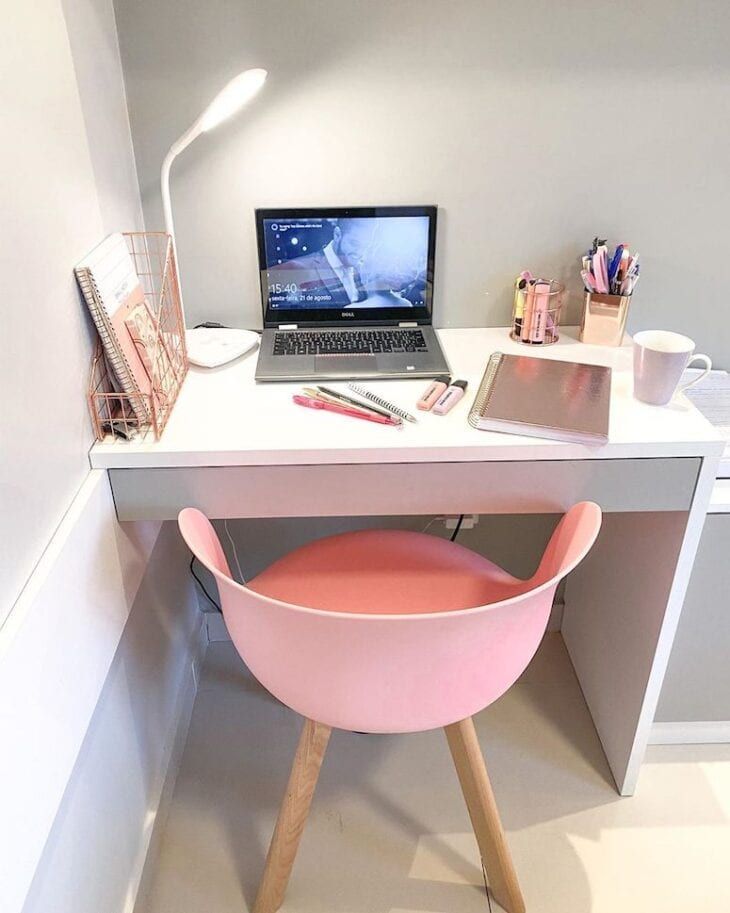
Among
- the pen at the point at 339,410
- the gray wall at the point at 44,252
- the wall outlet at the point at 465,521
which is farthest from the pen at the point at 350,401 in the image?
the wall outlet at the point at 465,521

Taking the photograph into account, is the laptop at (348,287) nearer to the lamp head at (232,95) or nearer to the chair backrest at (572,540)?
the lamp head at (232,95)

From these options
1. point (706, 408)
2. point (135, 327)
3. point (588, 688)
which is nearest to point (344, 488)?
point (135, 327)

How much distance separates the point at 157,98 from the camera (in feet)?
4.37

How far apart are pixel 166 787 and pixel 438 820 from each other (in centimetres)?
53

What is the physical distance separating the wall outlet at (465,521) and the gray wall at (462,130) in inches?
18.4

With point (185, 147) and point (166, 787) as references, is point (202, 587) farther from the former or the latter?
point (185, 147)

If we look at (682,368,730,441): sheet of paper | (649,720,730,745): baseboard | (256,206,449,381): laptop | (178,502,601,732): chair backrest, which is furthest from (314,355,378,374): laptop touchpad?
(649,720,730,745): baseboard

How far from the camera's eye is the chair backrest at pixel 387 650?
0.85 m

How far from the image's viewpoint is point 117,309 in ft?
3.53

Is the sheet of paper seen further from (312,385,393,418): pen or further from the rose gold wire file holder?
the rose gold wire file holder

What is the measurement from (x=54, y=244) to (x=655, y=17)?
1.08 meters

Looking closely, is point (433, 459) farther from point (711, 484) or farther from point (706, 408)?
point (706, 408)

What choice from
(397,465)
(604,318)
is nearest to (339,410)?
(397,465)

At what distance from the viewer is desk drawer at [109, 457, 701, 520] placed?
3.67 ft
